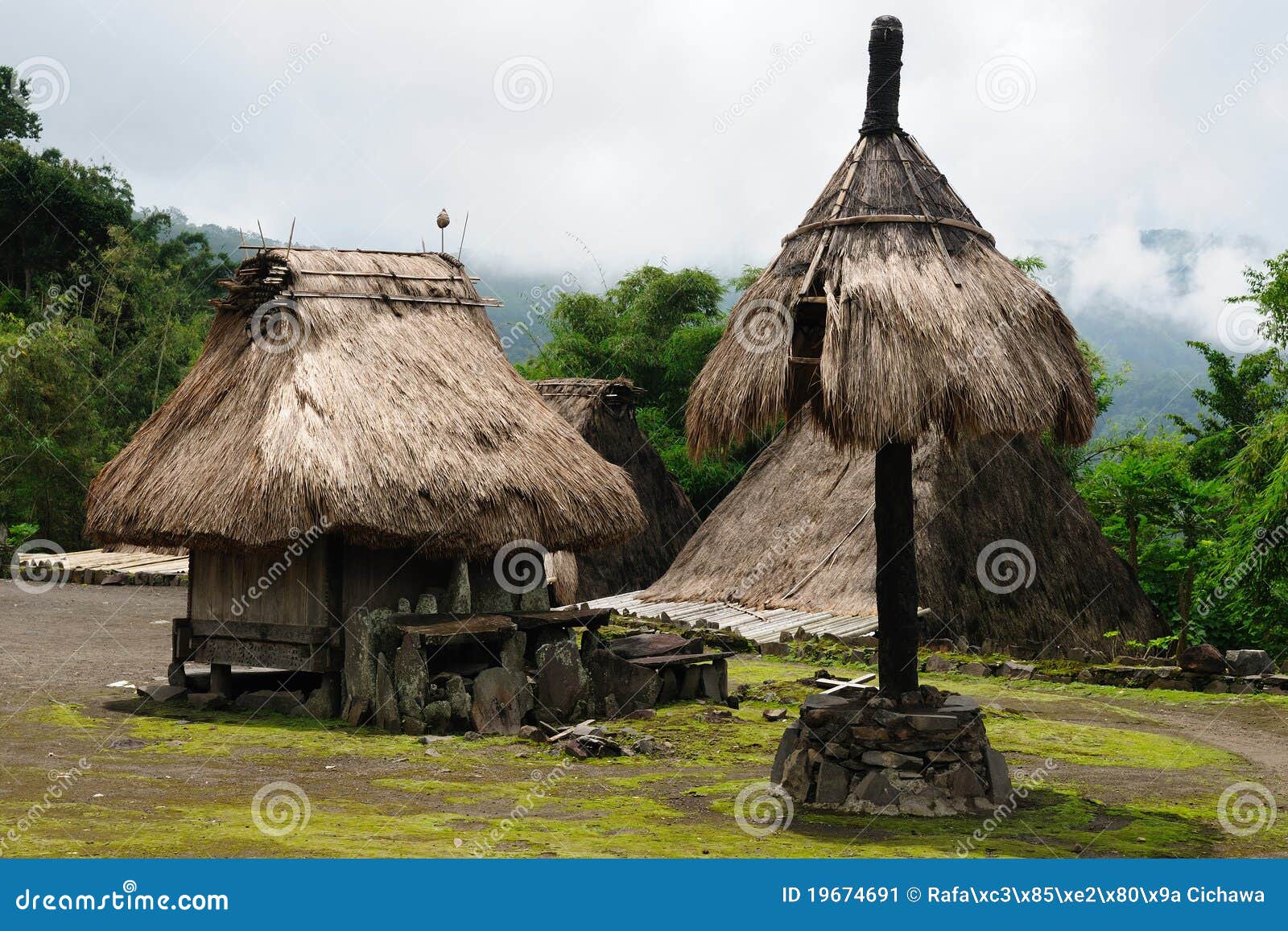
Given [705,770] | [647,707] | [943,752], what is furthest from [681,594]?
[943,752]

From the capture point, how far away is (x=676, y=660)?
11945 millimetres

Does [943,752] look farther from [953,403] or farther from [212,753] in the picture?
[212,753]

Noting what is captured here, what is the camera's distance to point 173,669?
11828mm

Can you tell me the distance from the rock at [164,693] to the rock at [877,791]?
23.1 ft

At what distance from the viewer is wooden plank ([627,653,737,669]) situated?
1182cm

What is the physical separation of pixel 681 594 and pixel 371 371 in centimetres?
900

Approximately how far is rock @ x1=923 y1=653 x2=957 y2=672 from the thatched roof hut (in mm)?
6394

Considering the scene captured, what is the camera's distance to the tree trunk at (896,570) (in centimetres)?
774

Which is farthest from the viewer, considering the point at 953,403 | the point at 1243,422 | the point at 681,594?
the point at 1243,422

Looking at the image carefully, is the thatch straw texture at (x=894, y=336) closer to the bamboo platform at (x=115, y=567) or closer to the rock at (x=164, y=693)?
the rock at (x=164, y=693)

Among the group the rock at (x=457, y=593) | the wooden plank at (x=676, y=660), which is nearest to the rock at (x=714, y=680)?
the wooden plank at (x=676, y=660)

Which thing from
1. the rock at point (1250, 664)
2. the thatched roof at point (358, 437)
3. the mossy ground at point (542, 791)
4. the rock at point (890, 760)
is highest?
the thatched roof at point (358, 437)

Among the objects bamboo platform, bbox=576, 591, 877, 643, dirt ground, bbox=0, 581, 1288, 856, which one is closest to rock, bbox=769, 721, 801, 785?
dirt ground, bbox=0, 581, 1288, 856

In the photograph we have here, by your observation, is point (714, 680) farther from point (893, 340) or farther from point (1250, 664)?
point (893, 340)
